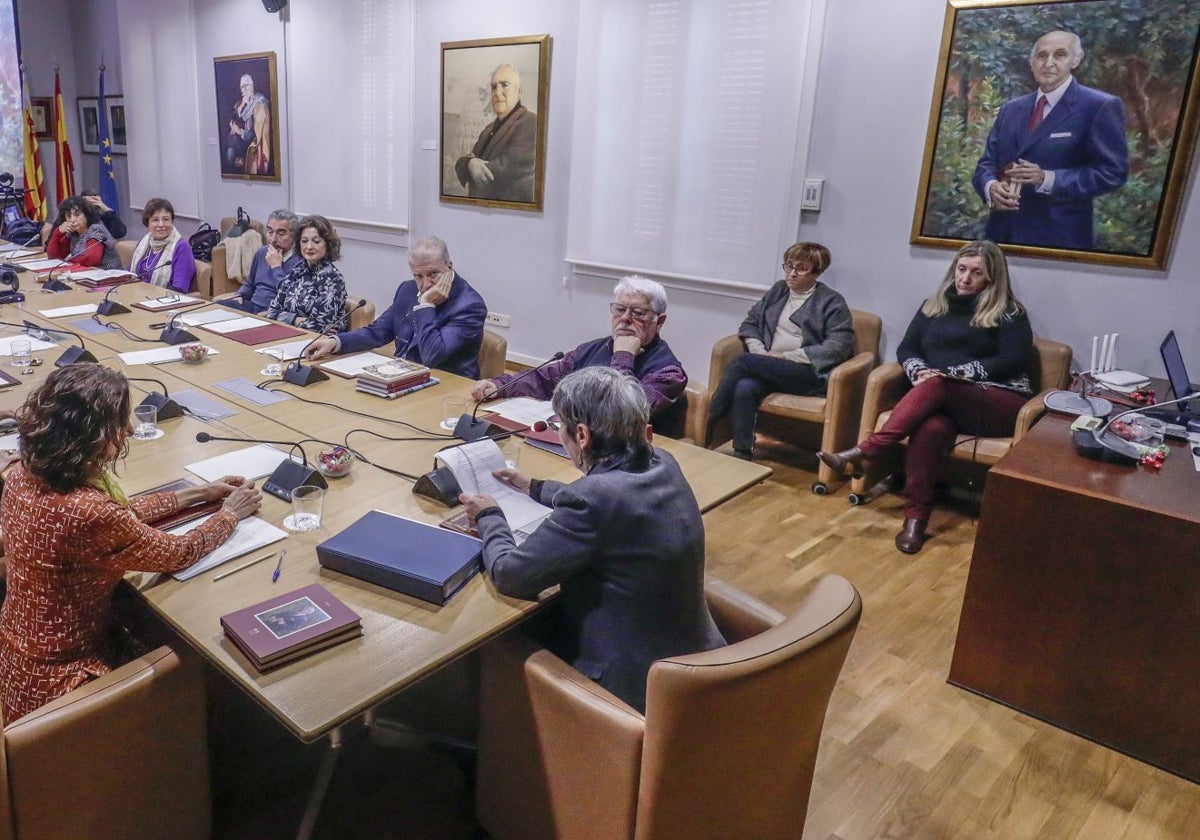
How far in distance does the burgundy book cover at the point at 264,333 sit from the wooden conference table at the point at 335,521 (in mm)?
97

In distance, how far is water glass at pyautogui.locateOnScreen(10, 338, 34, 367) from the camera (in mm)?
2947

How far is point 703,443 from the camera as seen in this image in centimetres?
281

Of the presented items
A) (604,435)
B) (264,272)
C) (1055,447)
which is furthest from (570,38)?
(604,435)

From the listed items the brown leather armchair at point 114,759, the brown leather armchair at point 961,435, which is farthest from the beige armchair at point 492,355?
the brown leather armchair at point 114,759

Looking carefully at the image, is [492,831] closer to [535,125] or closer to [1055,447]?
[1055,447]

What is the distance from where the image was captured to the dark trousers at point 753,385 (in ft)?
13.4

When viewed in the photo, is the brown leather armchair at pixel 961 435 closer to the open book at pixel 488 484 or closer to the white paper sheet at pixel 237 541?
the open book at pixel 488 484

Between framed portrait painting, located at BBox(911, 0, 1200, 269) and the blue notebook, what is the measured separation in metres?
3.21

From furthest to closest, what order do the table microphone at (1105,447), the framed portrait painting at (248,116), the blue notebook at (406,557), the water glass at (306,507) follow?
the framed portrait painting at (248,116) → the table microphone at (1105,447) → the water glass at (306,507) → the blue notebook at (406,557)

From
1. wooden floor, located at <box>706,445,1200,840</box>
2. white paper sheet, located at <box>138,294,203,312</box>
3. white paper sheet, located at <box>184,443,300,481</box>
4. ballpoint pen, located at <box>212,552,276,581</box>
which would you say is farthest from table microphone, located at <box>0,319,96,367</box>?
wooden floor, located at <box>706,445,1200,840</box>

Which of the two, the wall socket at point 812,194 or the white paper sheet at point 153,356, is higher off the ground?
the wall socket at point 812,194

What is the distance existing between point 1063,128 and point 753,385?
1747 millimetres

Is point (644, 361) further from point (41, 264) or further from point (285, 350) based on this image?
point (41, 264)

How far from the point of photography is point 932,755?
7.23ft
